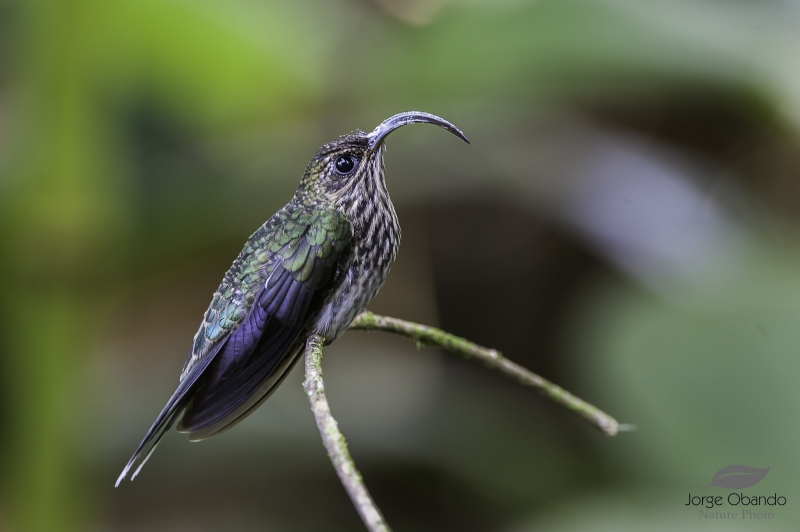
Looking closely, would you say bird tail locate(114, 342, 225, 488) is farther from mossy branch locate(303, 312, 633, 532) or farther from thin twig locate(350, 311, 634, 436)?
thin twig locate(350, 311, 634, 436)

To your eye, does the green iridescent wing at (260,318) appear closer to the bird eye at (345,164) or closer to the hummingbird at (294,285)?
the hummingbird at (294,285)

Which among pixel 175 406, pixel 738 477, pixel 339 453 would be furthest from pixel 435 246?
pixel 339 453

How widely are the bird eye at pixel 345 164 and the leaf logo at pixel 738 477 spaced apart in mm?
1237

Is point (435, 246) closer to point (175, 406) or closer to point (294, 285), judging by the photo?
point (294, 285)

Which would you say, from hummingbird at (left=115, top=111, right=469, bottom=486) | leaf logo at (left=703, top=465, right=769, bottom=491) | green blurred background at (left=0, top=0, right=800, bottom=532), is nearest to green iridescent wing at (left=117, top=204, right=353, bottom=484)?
hummingbird at (left=115, top=111, right=469, bottom=486)

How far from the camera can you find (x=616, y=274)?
2885 millimetres

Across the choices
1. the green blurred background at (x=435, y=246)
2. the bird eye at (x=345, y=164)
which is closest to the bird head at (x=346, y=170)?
the bird eye at (x=345, y=164)

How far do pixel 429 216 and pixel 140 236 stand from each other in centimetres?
167

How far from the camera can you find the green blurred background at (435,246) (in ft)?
6.07

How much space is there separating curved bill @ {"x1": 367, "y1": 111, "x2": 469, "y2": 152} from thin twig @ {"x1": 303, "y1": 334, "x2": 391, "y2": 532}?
479 millimetres

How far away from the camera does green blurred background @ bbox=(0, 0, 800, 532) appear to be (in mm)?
1849

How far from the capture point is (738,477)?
178cm

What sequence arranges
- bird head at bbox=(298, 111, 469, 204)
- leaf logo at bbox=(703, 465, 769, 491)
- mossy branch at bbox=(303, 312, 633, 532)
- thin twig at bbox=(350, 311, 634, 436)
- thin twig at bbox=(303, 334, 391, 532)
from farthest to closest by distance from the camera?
leaf logo at bbox=(703, 465, 769, 491)
bird head at bbox=(298, 111, 469, 204)
thin twig at bbox=(350, 311, 634, 436)
mossy branch at bbox=(303, 312, 633, 532)
thin twig at bbox=(303, 334, 391, 532)

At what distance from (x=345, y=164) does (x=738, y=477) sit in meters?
1.30
